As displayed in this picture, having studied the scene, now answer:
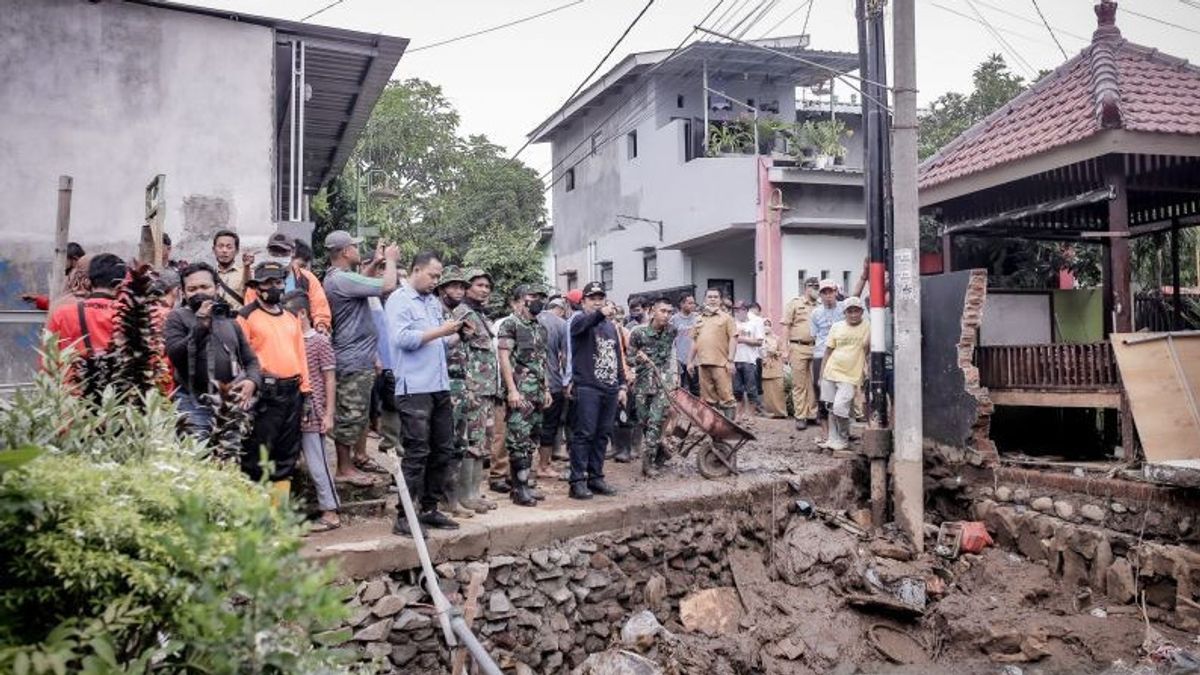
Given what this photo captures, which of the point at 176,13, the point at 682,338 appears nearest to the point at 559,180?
the point at 682,338

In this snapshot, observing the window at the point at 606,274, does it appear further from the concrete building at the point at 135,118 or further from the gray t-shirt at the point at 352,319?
the gray t-shirt at the point at 352,319

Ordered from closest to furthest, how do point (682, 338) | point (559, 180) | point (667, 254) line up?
point (682, 338) → point (667, 254) → point (559, 180)

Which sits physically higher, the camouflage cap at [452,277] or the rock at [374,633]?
the camouflage cap at [452,277]

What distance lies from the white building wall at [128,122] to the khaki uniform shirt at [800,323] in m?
7.16

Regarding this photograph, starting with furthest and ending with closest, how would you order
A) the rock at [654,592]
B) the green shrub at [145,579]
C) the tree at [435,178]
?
the tree at [435,178] < the rock at [654,592] < the green shrub at [145,579]

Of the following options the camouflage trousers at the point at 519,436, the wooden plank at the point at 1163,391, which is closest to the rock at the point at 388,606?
the camouflage trousers at the point at 519,436

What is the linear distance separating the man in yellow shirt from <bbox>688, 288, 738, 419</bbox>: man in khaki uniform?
119 centimetres

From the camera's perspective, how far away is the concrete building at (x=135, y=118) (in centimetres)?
848

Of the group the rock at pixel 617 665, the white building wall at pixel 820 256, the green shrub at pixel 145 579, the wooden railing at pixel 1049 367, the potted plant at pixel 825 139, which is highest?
the potted plant at pixel 825 139

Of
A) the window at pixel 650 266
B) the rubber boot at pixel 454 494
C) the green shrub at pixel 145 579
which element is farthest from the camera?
the window at pixel 650 266

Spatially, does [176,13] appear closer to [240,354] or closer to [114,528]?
[240,354]

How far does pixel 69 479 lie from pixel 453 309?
4445mm

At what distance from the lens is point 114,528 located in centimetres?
197

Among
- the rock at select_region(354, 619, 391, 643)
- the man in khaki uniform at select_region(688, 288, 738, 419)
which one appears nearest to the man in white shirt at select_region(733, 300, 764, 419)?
the man in khaki uniform at select_region(688, 288, 738, 419)
